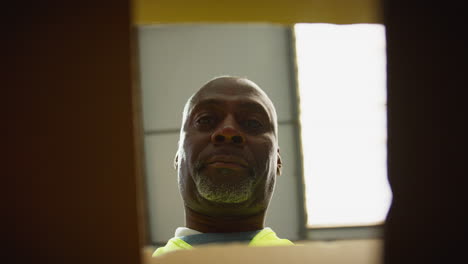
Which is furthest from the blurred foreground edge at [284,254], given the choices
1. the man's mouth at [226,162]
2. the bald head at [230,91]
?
the bald head at [230,91]

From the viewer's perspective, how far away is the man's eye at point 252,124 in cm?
132

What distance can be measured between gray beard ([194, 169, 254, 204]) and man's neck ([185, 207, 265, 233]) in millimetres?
88

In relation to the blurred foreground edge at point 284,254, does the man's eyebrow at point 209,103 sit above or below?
above

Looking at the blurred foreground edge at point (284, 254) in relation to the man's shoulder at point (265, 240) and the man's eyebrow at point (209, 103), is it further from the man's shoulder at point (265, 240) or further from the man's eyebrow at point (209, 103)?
the man's eyebrow at point (209, 103)

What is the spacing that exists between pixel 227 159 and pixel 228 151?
0.03 meters

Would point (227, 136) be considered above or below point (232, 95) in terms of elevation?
below

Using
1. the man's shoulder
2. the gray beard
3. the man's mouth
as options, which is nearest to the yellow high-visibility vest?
the man's shoulder

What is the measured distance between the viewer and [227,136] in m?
1.23

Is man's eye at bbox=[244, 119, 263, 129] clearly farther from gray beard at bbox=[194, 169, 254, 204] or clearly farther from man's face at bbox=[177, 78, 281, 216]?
gray beard at bbox=[194, 169, 254, 204]

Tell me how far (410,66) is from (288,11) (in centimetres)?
23

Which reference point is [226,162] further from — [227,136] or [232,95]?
[232,95]

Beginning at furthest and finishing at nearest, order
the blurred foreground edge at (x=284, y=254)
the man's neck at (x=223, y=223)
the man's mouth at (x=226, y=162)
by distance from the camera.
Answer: the man's neck at (x=223, y=223), the man's mouth at (x=226, y=162), the blurred foreground edge at (x=284, y=254)

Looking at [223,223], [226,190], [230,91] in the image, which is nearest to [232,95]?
[230,91]

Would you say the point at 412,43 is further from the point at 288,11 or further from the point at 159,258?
the point at 159,258
